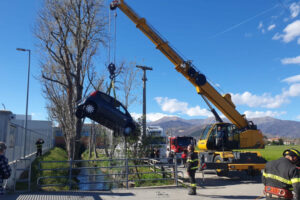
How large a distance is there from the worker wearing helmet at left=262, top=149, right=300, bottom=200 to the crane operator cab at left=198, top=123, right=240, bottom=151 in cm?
994

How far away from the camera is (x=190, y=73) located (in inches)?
556

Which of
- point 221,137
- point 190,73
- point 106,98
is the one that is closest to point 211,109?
point 221,137

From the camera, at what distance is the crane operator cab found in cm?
1390

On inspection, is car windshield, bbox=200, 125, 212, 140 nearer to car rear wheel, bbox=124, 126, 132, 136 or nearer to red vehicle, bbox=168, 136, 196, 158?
car rear wheel, bbox=124, 126, 132, 136

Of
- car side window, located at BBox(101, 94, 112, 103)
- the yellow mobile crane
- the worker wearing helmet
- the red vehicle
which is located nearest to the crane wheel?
the yellow mobile crane

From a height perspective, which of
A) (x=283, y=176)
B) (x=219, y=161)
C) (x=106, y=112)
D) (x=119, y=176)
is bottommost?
(x=119, y=176)

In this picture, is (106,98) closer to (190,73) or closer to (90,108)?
(90,108)

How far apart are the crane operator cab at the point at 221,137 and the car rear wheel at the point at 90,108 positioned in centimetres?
640

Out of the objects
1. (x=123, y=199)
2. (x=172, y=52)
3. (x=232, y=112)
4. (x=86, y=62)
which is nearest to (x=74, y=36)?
(x=86, y=62)

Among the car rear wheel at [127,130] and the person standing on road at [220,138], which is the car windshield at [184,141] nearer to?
the person standing on road at [220,138]

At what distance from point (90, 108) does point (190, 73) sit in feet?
19.2

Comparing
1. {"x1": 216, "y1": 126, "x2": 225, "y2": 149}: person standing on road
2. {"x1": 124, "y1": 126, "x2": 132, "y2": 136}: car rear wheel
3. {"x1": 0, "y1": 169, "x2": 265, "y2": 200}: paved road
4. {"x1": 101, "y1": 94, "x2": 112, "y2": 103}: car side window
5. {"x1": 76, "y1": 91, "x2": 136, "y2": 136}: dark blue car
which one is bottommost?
{"x1": 0, "y1": 169, "x2": 265, "y2": 200}: paved road

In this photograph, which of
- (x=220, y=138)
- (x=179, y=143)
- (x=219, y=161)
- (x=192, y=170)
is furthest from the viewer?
(x=179, y=143)

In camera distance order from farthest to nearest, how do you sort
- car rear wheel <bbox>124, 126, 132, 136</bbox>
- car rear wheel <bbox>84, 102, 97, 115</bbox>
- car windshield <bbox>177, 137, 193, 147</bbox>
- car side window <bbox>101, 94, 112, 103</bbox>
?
car windshield <bbox>177, 137, 193, 147</bbox>
car rear wheel <bbox>124, 126, 132, 136</bbox>
car side window <bbox>101, 94, 112, 103</bbox>
car rear wheel <bbox>84, 102, 97, 115</bbox>
